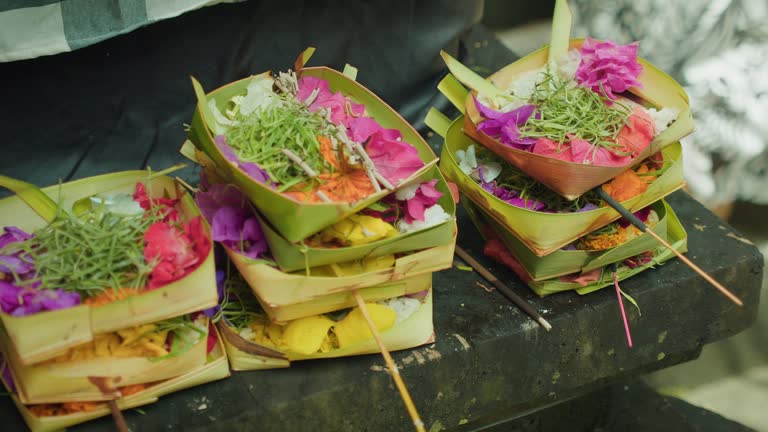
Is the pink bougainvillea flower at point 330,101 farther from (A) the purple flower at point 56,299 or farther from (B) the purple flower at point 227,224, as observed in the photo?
(A) the purple flower at point 56,299

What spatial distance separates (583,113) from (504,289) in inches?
15.5

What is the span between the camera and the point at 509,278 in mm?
1708

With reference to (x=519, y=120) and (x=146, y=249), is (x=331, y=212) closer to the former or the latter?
(x=146, y=249)

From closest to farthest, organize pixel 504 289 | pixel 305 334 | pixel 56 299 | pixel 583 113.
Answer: pixel 56 299
pixel 305 334
pixel 583 113
pixel 504 289

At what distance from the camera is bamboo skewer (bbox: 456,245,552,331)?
1.59m

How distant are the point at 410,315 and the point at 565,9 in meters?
0.76

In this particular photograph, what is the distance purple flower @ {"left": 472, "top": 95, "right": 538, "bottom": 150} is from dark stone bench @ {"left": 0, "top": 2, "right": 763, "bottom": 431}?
1.10ft

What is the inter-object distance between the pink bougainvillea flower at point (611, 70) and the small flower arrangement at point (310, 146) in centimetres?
45

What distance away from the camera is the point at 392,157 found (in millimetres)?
1320

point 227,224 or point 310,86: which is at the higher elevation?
point 310,86

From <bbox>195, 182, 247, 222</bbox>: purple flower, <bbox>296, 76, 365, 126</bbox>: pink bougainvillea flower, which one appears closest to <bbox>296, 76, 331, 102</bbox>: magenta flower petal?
<bbox>296, 76, 365, 126</bbox>: pink bougainvillea flower

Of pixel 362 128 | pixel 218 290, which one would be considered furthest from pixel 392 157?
pixel 218 290

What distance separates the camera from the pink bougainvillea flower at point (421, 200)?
1335 mm

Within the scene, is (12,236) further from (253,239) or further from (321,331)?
(321,331)
